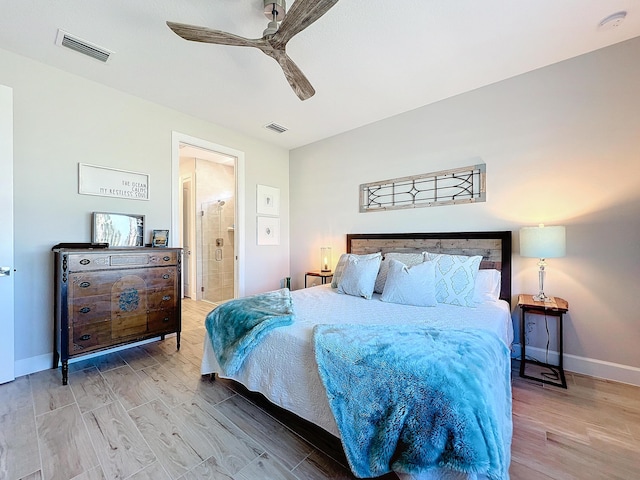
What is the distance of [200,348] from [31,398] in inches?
48.1

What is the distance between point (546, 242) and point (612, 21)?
1.64 metres

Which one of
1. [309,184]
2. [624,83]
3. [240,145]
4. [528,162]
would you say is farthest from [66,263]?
[624,83]

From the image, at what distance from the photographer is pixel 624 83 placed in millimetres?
2156

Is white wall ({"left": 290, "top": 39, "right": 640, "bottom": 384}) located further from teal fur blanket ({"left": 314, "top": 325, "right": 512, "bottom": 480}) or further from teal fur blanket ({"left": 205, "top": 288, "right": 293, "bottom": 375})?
teal fur blanket ({"left": 205, "top": 288, "right": 293, "bottom": 375})

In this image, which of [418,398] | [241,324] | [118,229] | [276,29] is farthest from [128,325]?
[276,29]

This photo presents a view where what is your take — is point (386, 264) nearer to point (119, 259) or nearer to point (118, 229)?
point (119, 259)

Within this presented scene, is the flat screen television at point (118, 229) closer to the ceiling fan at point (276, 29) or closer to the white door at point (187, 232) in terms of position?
the ceiling fan at point (276, 29)

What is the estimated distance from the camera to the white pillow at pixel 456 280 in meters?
2.29

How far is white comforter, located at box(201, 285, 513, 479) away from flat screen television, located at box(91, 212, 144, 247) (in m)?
1.53

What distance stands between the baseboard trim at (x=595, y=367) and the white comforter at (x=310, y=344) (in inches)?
28.1

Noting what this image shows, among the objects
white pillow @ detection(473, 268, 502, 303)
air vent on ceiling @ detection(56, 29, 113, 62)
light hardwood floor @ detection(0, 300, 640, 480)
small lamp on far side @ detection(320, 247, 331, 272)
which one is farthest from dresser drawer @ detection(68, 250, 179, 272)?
white pillow @ detection(473, 268, 502, 303)

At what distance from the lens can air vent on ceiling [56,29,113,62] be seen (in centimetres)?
205

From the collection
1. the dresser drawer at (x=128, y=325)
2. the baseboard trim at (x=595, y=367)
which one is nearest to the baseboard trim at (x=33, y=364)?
the dresser drawer at (x=128, y=325)

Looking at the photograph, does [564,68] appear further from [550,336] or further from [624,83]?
[550,336]
